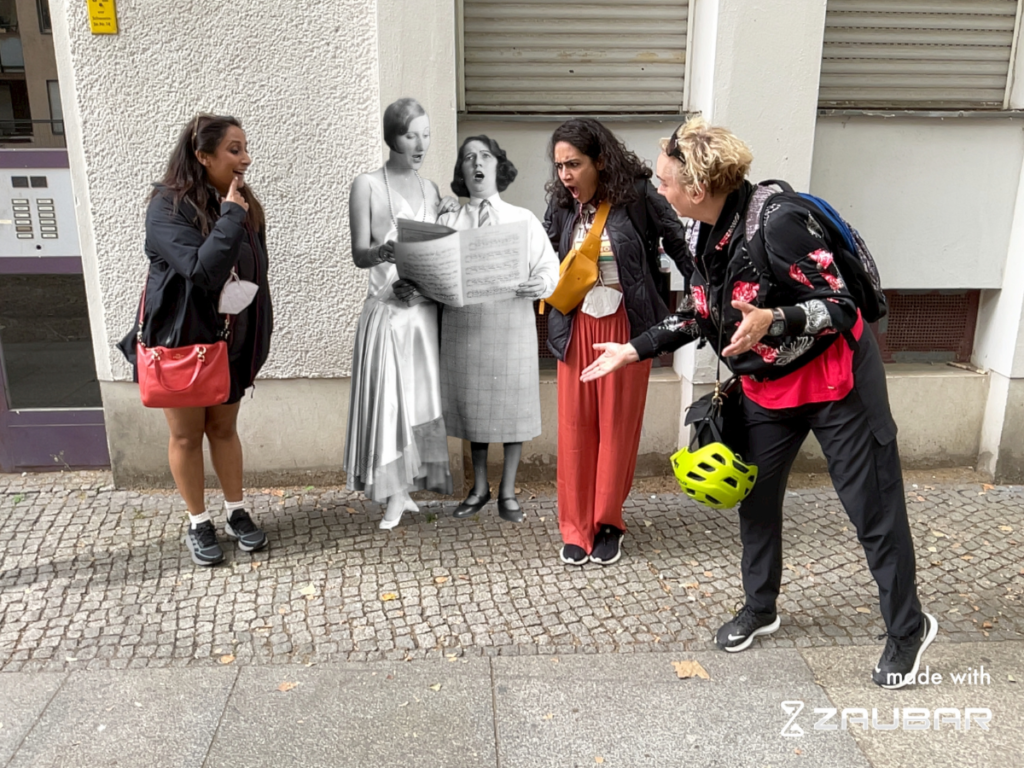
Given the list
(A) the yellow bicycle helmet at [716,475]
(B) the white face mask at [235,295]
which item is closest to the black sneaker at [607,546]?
(A) the yellow bicycle helmet at [716,475]

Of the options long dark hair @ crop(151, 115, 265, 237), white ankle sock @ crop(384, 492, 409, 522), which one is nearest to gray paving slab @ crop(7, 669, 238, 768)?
white ankle sock @ crop(384, 492, 409, 522)

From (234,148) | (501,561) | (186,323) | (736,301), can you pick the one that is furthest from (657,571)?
(234,148)

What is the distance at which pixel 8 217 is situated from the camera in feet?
14.8

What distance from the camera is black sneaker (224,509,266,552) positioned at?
391 cm

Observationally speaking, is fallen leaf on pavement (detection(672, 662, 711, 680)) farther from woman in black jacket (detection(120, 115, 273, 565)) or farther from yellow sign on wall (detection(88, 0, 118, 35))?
yellow sign on wall (detection(88, 0, 118, 35))

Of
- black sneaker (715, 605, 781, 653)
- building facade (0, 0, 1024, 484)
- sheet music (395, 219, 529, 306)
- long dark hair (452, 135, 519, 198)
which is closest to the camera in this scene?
black sneaker (715, 605, 781, 653)

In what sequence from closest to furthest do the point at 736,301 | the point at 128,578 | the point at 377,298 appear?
the point at 736,301 → the point at 128,578 → the point at 377,298

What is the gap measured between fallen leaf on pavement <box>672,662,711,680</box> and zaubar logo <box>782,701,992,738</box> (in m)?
0.30

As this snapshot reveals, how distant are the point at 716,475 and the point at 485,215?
1.77 meters

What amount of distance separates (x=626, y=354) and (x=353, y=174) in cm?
201

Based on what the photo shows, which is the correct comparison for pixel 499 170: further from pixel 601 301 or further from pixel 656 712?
pixel 656 712

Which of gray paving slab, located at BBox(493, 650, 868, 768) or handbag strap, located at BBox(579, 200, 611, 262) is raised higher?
handbag strap, located at BBox(579, 200, 611, 262)

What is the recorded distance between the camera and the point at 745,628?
316cm

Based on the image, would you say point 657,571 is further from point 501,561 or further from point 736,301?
point 736,301
